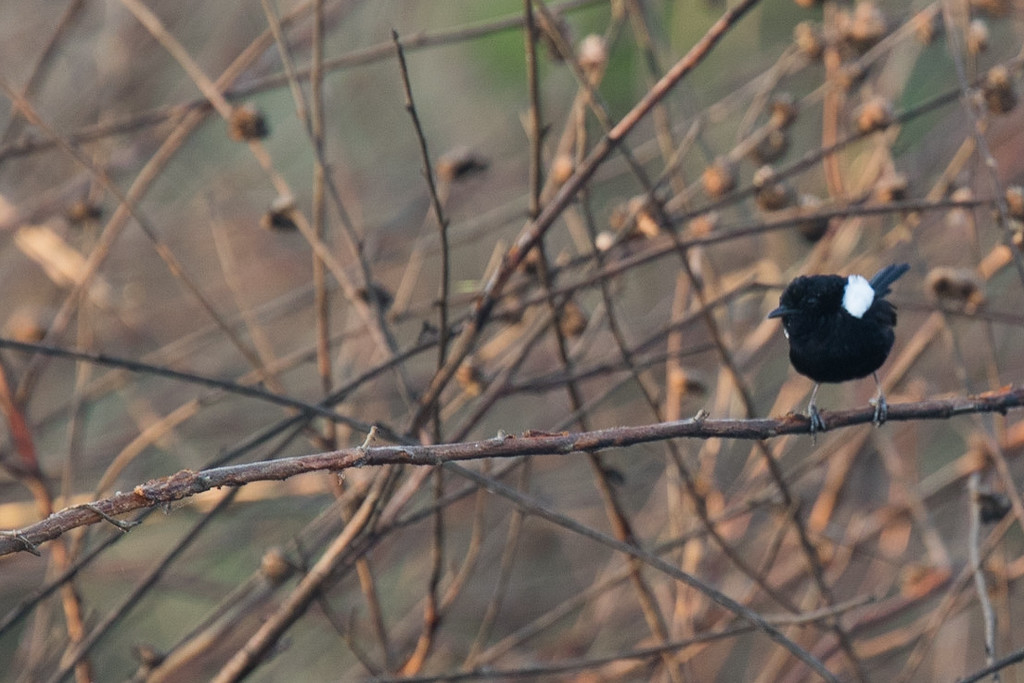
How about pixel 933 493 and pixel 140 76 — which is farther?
pixel 140 76

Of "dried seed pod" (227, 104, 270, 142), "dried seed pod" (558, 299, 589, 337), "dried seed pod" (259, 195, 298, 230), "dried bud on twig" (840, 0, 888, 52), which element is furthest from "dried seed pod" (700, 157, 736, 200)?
"dried seed pod" (227, 104, 270, 142)

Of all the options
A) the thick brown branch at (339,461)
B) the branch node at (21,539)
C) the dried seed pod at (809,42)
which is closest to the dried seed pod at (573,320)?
the thick brown branch at (339,461)

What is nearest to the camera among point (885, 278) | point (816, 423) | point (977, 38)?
point (816, 423)

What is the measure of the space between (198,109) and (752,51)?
312 centimetres

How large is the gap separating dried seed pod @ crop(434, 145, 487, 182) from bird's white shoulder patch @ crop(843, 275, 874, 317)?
1.11 meters

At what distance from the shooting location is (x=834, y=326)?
118 inches

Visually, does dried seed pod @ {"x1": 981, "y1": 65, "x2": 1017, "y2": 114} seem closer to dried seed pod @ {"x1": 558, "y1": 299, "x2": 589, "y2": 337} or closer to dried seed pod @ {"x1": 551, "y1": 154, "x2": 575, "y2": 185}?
dried seed pod @ {"x1": 551, "y1": 154, "x2": 575, "y2": 185}

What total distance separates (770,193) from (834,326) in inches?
16.2

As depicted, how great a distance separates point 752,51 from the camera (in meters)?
5.46

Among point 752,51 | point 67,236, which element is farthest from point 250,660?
point 752,51

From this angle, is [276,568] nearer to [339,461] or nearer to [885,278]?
[339,461]

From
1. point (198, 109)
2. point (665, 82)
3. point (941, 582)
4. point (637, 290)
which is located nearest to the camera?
point (665, 82)

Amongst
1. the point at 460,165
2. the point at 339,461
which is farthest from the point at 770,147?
the point at 339,461

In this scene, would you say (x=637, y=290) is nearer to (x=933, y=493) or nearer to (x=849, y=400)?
(x=849, y=400)
